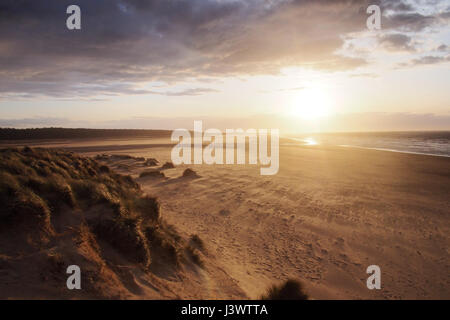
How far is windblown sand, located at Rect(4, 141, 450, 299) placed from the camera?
645 centimetres

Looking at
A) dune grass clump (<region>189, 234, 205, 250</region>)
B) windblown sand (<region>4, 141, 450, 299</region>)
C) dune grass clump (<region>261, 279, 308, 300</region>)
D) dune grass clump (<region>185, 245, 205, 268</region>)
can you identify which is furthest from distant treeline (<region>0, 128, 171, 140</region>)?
dune grass clump (<region>261, 279, 308, 300</region>)

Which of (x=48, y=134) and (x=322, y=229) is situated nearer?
(x=322, y=229)

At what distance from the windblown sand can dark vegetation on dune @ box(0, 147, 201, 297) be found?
Answer: 150 cm

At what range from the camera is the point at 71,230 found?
16.0 feet

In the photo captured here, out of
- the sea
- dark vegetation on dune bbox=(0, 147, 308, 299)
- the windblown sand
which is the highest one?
the sea

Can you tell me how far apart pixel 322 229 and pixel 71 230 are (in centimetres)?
809

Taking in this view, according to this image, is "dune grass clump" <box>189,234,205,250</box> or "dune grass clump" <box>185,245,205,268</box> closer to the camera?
"dune grass clump" <box>185,245,205,268</box>

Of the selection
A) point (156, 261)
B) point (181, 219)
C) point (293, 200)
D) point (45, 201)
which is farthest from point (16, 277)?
point (293, 200)

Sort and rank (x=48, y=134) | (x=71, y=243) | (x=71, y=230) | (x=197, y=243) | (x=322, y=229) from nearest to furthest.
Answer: (x=71, y=243)
(x=71, y=230)
(x=197, y=243)
(x=322, y=229)
(x=48, y=134)

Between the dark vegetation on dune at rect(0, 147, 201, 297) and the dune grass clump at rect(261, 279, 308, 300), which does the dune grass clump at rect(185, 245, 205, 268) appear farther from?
the dune grass clump at rect(261, 279, 308, 300)

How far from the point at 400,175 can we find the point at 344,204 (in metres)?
10.7

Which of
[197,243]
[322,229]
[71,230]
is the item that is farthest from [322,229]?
[71,230]

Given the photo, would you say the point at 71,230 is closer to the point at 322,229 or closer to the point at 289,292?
the point at 289,292

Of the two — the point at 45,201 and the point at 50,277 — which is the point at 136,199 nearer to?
the point at 45,201
